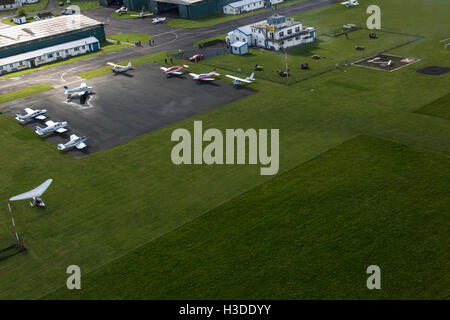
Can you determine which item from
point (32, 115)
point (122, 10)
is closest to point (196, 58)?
point (32, 115)

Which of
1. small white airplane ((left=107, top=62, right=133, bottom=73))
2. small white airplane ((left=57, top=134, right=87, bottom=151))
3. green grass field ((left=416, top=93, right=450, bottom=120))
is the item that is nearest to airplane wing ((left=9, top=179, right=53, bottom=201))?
small white airplane ((left=57, top=134, right=87, bottom=151))

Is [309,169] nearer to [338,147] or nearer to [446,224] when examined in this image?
[338,147]

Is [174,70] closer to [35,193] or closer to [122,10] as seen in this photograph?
[35,193]

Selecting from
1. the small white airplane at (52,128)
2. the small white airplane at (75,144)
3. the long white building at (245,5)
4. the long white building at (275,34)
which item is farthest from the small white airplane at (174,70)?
the long white building at (245,5)

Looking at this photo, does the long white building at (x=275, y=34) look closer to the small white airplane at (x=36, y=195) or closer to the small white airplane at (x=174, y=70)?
the small white airplane at (x=174, y=70)

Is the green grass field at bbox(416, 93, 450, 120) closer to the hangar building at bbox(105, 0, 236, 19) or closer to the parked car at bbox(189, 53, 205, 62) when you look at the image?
the parked car at bbox(189, 53, 205, 62)
